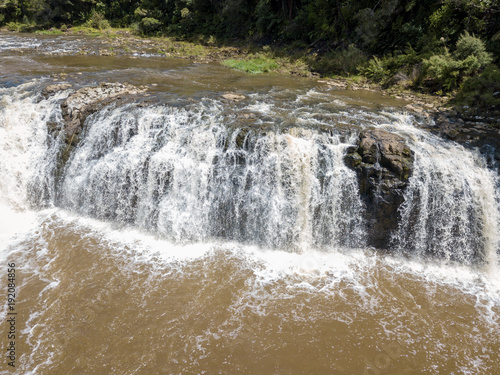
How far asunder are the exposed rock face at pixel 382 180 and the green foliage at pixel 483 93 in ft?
15.6

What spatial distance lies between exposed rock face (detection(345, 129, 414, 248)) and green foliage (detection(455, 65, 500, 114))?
4751mm

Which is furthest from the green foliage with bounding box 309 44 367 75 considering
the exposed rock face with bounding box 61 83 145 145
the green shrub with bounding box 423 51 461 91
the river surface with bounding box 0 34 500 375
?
the exposed rock face with bounding box 61 83 145 145

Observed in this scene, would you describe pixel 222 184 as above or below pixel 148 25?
below

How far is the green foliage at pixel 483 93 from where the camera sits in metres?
10.2

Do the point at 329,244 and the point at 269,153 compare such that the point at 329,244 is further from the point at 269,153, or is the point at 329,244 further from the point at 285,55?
the point at 285,55

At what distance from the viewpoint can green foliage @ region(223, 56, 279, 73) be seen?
17281mm

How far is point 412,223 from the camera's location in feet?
25.9

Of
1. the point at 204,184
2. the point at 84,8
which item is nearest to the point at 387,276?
the point at 204,184

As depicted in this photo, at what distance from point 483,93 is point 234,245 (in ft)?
33.9

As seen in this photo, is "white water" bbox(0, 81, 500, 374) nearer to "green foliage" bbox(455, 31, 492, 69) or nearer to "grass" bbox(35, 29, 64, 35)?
"green foliage" bbox(455, 31, 492, 69)

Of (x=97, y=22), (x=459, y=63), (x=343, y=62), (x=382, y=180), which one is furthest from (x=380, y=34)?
(x=97, y=22)

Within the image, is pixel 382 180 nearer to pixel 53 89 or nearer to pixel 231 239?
pixel 231 239

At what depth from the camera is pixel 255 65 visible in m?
17.8

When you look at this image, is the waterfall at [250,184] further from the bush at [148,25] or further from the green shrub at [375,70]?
the bush at [148,25]
